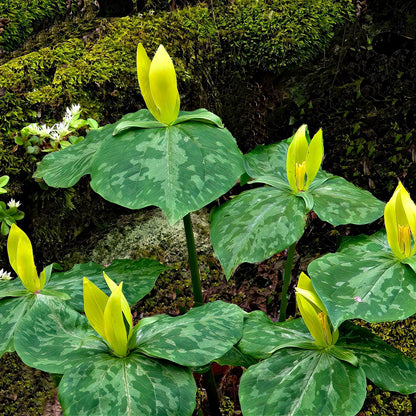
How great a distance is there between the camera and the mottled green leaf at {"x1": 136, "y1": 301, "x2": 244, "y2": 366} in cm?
131

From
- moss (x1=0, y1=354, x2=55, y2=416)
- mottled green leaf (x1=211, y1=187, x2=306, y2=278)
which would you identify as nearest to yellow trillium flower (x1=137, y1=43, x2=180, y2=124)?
mottled green leaf (x1=211, y1=187, x2=306, y2=278)

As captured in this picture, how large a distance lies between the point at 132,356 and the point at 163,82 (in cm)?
77

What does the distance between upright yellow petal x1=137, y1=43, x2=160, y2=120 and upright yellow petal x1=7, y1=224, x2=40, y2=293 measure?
557 millimetres

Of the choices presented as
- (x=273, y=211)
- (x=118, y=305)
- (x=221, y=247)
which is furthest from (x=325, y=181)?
(x=118, y=305)

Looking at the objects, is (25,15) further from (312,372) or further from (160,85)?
(312,372)

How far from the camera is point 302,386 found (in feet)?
4.42

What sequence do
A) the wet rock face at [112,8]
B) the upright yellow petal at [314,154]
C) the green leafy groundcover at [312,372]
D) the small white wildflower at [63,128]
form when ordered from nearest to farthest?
1. the green leafy groundcover at [312,372]
2. the upright yellow petal at [314,154]
3. the small white wildflower at [63,128]
4. the wet rock face at [112,8]

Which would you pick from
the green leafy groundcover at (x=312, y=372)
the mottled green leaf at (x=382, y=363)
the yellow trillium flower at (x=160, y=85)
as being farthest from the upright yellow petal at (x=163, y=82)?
the mottled green leaf at (x=382, y=363)

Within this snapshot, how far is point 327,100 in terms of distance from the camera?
304cm

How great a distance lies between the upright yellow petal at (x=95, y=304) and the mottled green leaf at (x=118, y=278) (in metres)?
0.28

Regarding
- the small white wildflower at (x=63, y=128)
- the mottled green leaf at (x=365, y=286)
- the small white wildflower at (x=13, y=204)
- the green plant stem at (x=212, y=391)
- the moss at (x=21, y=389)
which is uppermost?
the small white wildflower at (x=63, y=128)

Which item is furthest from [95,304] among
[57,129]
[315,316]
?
[57,129]

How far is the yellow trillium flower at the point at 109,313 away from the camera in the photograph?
129cm

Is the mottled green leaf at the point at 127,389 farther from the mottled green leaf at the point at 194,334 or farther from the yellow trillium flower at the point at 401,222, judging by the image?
the yellow trillium flower at the point at 401,222
